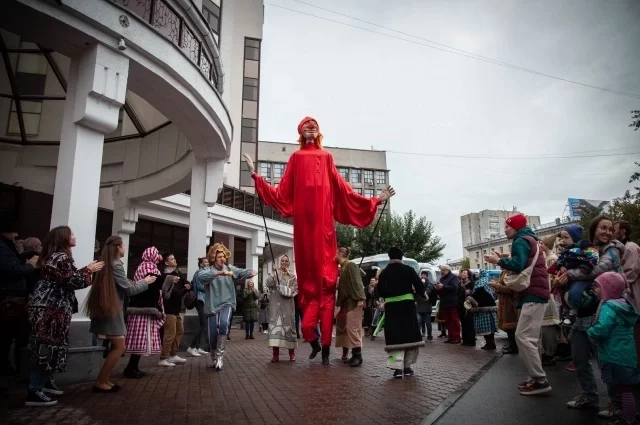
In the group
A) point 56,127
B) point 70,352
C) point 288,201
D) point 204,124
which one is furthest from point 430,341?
point 56,127

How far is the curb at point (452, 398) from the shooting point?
3652 millimetres

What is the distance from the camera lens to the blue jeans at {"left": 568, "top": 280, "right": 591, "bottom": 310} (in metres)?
4.30

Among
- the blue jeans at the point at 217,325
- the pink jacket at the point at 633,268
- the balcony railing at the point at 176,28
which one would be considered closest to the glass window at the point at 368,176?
the balcony railing at the point at 176,28

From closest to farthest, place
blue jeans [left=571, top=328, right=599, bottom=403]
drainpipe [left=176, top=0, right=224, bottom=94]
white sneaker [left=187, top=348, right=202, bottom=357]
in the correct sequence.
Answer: blue jeans [left=571, top=328, right=599, bottom=403] < drainpipe [left=176, top=0, right=224, bottom=94] < white sneaker [left=187, top=348, right=202, bottom=357]

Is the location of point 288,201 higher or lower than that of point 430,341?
higher

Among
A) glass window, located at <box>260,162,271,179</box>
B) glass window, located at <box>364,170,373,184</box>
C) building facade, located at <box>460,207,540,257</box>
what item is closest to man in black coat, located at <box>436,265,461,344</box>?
glass window, located at <box>260,162,271,179</box>

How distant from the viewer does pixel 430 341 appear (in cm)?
1162

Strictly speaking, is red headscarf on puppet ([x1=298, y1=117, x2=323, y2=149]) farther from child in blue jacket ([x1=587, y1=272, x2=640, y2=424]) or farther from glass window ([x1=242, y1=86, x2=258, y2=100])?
glass window ([x1=242, y1=86, x2=258, y2=100])

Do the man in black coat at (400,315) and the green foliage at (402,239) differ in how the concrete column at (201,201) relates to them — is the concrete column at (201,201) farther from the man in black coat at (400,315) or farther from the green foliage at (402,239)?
the green foliage at (402,239)

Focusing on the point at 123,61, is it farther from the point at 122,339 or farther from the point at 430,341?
the point at 430,341

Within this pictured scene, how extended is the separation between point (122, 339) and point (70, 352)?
0.86 metres

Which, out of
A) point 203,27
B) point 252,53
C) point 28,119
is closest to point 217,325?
point 203,27

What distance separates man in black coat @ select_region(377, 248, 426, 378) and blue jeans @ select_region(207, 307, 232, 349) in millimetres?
2418

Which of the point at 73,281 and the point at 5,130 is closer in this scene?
the point at 73,281
